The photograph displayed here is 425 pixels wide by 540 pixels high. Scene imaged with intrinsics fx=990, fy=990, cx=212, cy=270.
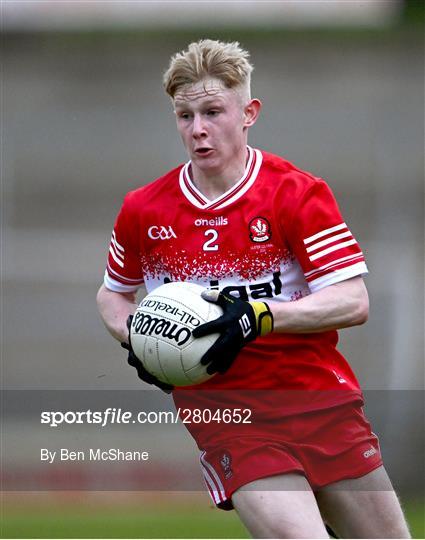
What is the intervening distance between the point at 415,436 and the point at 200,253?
512cm

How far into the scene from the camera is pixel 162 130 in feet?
32.7

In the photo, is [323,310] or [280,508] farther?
[323,310]

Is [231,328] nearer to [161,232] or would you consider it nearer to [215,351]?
[215,351]

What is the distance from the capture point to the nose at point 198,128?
10.9ft

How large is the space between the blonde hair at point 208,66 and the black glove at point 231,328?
0.73 meters

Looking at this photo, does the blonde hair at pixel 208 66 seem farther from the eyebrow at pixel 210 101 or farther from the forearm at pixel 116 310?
the forearm at pixel 116 310

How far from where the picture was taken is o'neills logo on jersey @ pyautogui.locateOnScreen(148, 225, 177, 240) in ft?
11.3

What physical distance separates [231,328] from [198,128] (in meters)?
0.69

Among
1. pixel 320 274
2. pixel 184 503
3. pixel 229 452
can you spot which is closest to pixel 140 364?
pixel 229 452

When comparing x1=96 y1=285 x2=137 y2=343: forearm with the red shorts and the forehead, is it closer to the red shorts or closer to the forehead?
the red shorts

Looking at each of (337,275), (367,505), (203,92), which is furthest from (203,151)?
(367,505)

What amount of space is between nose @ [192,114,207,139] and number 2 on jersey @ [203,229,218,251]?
0.32m

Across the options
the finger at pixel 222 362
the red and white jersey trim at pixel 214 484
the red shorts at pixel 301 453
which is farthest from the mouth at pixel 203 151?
the red and white jersey trim at pixel 214 484

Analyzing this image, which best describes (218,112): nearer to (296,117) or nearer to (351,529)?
(351,529)
